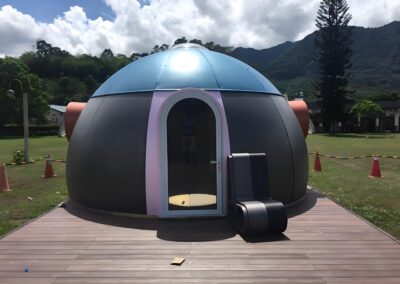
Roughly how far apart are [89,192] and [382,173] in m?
10.2

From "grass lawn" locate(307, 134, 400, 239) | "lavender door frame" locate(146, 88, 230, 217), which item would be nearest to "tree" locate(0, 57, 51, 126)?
"grass lawn" locate(307, 134, 400, 239)

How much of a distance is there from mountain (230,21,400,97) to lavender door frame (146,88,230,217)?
128613 mm

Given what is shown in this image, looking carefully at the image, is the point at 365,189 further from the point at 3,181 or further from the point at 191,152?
the point at 3,181

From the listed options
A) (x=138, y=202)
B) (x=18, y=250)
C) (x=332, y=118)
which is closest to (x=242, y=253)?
(x=138, y=202)

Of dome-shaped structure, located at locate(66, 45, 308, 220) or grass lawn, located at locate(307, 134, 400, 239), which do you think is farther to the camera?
grass lawn, located at locate(307, 134, 400, 239)

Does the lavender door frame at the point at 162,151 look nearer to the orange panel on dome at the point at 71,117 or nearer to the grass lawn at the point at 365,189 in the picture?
the orange panel on dome at the point at 71,117

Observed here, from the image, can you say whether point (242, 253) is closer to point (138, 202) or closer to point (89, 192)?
point (138, 202)

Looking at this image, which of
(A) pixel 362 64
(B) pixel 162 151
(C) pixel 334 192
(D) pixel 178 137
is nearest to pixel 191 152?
(D) pixel 178 137

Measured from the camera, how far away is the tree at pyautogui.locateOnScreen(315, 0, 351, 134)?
47.9 metres

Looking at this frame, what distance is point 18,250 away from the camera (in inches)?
213

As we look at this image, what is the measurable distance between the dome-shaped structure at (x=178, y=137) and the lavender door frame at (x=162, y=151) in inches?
0.7

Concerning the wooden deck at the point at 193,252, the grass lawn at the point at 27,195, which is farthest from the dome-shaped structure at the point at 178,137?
the grass lawn at the point at 27,195

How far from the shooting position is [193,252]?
5273 millimetres

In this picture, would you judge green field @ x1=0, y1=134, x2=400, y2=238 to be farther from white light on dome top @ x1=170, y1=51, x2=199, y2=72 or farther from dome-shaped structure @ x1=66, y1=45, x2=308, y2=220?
white light on dome top @ x1=170, y1=51, x2=199, y2=72
